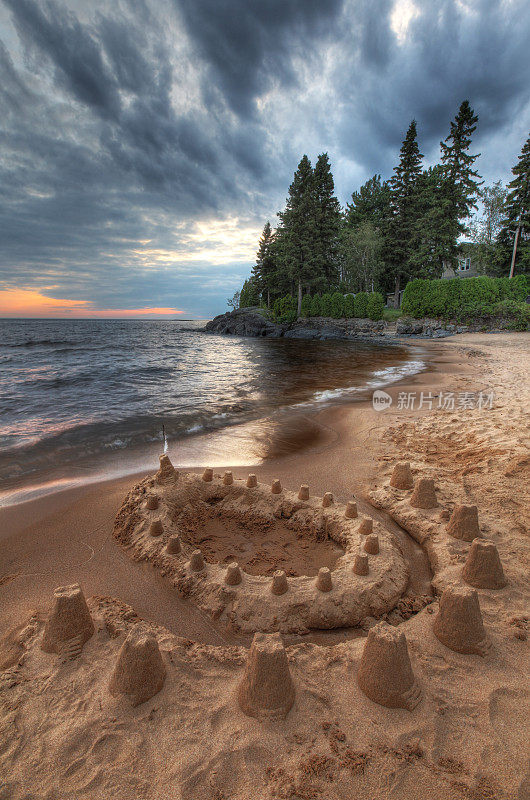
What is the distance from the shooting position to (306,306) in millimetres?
46344

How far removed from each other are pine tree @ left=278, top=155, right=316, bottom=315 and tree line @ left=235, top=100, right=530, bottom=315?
12 cm

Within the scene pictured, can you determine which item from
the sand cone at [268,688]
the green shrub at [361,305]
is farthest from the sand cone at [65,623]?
the green shrub at [361,305]

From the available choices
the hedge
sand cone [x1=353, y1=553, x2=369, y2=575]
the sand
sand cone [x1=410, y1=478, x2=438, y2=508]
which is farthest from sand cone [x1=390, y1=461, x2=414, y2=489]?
the hedge

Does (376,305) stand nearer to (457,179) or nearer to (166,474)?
(457,179)

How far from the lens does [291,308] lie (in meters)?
47.8

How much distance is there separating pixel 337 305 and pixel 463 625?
142ft

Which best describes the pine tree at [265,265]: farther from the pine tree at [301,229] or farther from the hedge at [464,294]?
the hedge at [464,294]

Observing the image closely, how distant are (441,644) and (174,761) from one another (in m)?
1.68

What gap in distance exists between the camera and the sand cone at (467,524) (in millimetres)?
3203

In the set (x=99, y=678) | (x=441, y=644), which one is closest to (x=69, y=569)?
(x=99, y=678)

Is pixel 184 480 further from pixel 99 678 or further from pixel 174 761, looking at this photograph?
pixel 174 761

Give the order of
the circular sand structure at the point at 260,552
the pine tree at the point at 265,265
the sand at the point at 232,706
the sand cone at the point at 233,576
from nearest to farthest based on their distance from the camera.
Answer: the sand at the point at 232,706 → the circular sand structure at the point at 260,552 → the sand cone at the point at 233,576 → the pine tree at the point at 265,265

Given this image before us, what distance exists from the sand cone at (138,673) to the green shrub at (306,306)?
4650 cm

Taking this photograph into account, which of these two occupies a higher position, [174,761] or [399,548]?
[174,761]
